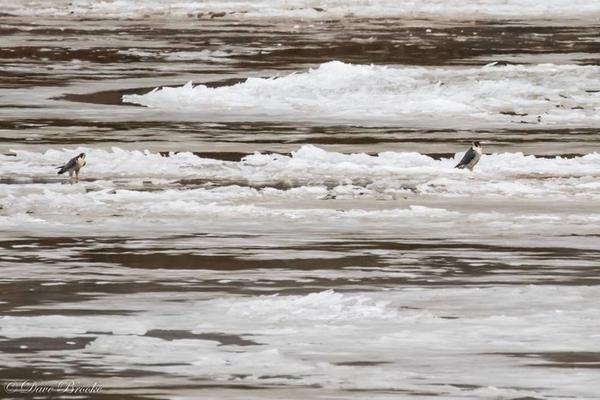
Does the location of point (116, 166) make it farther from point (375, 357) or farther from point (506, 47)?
point (506, 47)

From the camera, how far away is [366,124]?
22.0 metres

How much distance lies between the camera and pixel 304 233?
13023 mm

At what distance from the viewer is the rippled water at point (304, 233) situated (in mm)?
8430
